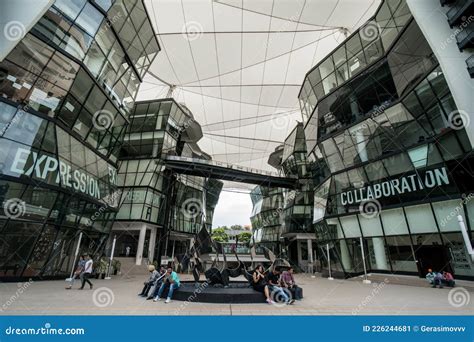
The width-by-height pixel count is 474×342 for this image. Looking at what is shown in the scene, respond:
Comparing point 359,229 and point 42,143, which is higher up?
point 42,143

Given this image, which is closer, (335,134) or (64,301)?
(64,301)

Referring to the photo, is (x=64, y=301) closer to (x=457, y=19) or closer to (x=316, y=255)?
(x=457, y=19)

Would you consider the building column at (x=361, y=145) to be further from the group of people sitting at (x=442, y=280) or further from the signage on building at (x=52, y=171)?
the signage on building at (x=52, y=171)

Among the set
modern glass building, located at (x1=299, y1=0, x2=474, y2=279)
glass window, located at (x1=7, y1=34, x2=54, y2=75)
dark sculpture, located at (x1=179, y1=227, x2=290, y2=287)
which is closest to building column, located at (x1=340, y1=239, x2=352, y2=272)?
modern glass building, located at (x1=299, y1=0, x2=474, y2=279)

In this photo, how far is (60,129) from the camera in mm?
13836

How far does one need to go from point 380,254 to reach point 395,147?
761 centimetres

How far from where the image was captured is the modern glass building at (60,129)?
11477 millimetres

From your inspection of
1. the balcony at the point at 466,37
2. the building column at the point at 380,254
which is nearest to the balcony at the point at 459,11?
the balcony at the point at 466,37

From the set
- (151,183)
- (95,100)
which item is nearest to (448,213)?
(95,100)

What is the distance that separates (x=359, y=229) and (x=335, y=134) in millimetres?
8227

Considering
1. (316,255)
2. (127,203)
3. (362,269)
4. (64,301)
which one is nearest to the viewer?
(64,301)

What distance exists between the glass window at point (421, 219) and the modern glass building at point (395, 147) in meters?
0.06

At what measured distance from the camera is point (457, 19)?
36.6 feet
